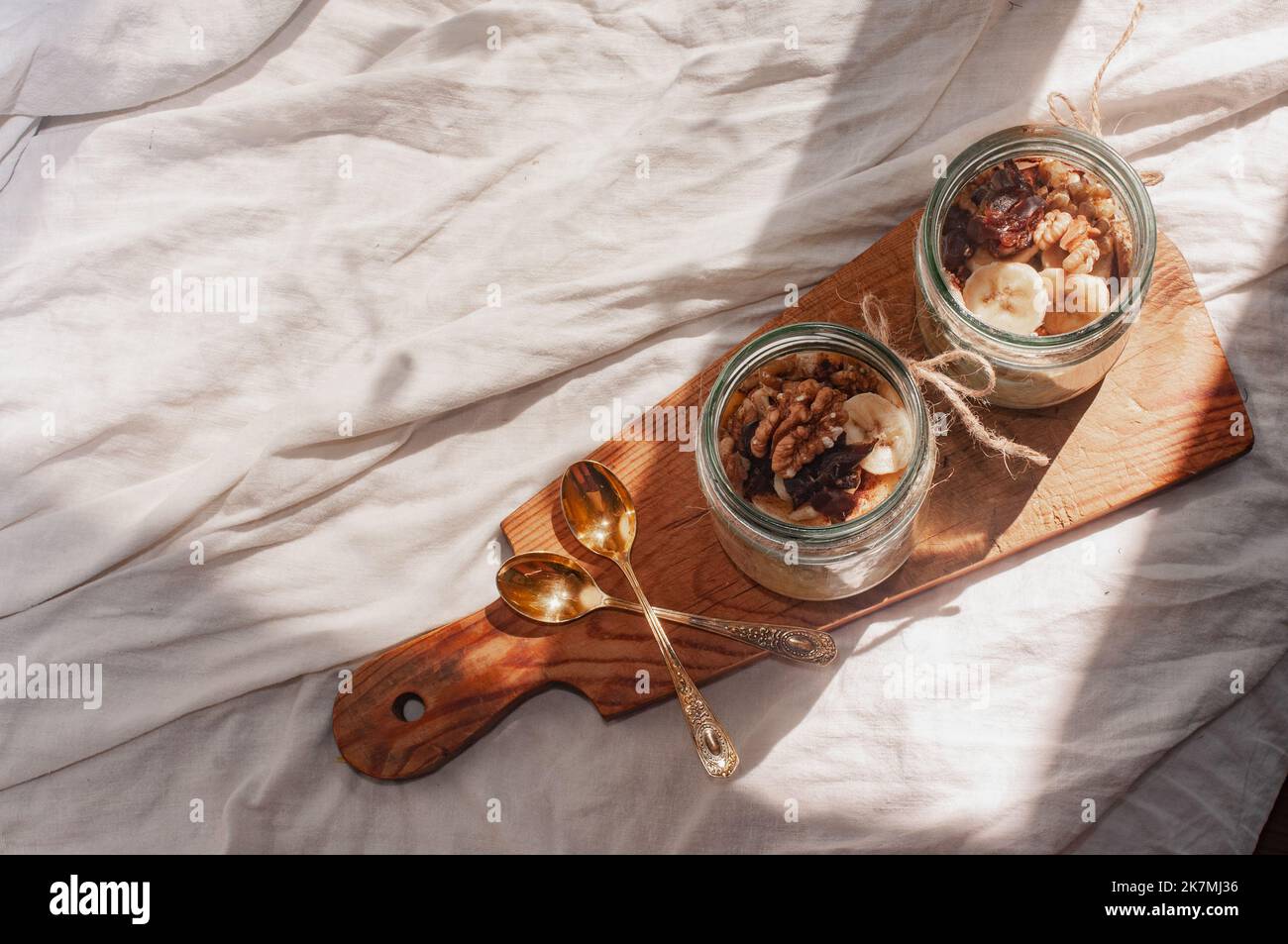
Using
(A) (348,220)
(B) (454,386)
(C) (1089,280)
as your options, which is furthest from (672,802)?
(A) (348,220)

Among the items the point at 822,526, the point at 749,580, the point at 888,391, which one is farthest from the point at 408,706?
the point at 888,391

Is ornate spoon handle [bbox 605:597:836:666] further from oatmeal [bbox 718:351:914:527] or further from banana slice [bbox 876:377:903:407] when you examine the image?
banana slice [bbox 876:377:903:407]

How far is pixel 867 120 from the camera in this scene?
170cm

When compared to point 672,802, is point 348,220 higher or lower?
higher

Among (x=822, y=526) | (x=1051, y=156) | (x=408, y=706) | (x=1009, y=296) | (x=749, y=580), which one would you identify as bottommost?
(x=408, y=706)

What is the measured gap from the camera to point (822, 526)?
1247 mm

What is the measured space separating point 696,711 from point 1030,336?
2.24 ft

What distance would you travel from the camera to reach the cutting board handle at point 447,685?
157cm

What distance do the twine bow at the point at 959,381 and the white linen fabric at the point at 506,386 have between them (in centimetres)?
22

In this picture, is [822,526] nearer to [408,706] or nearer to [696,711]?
[696,711]

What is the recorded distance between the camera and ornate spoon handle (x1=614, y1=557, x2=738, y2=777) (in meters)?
1.50

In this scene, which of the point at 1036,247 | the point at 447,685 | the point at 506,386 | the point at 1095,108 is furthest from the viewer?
the point at 506,386
